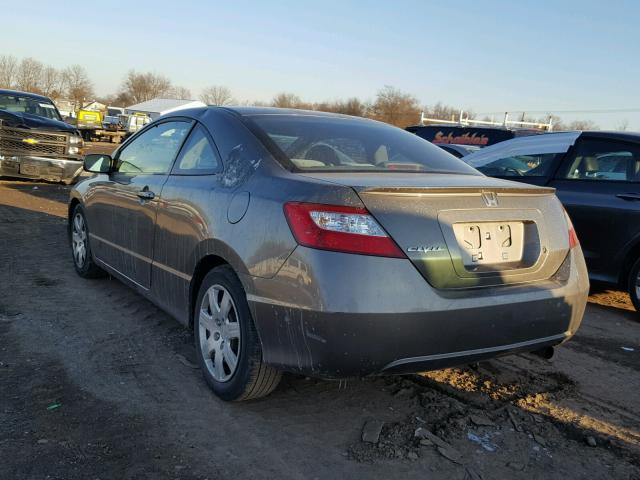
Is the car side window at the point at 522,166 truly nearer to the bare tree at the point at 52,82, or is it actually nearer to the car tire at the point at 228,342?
the car tire at the point at 228,342

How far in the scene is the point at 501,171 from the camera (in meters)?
6.31

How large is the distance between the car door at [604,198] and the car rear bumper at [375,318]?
9.18 ft

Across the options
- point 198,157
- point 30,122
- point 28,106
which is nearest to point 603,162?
point 198,157

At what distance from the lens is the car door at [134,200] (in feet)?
13.0

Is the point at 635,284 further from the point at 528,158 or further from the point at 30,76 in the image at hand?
the point at 30,76

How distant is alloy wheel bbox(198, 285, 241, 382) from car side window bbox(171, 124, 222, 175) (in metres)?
0.75

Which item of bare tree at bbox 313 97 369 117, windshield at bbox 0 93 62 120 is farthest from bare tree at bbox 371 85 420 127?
windshield at bbox 0 93 62 120

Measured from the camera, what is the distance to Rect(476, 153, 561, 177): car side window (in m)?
5.88

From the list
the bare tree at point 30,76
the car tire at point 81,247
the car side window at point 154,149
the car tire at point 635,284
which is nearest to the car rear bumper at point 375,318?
the car side window at point 154,149

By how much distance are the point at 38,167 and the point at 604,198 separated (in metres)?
10.9

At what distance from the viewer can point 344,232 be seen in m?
2.51

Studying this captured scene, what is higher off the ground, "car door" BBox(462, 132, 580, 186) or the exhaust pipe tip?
"car door" BBox(462, 132, 580, 186)

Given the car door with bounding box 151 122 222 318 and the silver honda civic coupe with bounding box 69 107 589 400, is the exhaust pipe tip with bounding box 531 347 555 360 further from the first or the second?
the car door with bounding box 151 122 222 318

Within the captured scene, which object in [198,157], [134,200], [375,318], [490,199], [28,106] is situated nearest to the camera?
[375,318]
